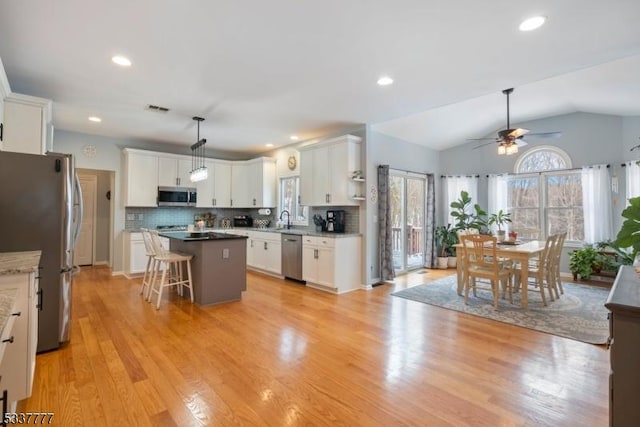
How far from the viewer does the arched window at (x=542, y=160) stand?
596 centimetres

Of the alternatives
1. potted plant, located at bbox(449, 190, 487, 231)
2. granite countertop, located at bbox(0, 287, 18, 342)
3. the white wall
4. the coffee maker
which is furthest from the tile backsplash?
granite countertop, located at bbox(0, 287, 18, 342)

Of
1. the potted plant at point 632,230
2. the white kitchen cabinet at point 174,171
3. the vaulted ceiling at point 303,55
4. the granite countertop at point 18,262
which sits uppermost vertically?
the vaulted ceiling at point 303,55

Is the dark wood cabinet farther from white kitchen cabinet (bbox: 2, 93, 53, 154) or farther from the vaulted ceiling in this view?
white kitchen cabinet (bbox: 2, 93, 53, 154)

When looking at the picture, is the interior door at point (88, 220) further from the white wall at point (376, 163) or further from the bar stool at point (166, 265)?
the white wall at point (376, 163)

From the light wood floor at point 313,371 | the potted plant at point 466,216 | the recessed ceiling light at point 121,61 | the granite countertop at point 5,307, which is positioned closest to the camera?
the granite countertop at point 5,307

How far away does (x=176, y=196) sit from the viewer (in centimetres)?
625

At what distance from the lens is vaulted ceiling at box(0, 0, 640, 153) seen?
2.20m

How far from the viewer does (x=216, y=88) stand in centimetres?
360

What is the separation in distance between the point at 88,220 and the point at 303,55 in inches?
264

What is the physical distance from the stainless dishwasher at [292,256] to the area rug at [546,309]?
5.70 feet

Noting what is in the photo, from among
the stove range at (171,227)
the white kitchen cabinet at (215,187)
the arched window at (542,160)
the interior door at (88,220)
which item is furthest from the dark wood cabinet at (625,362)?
the interior door at (88,220)

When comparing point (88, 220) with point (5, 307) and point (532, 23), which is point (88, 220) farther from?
point (532, 23)

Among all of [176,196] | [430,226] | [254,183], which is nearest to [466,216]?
[430,226]

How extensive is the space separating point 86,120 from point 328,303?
15.4 feet
